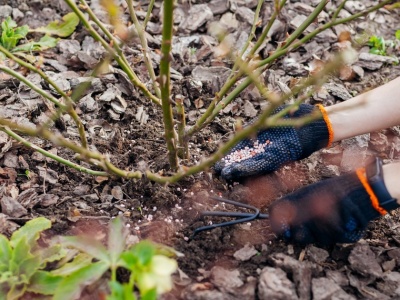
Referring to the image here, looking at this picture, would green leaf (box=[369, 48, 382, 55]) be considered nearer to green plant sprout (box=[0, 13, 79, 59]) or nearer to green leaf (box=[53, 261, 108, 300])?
green plant sprout (box=[0, 13, 79, 59])

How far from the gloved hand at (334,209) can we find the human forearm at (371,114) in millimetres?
301

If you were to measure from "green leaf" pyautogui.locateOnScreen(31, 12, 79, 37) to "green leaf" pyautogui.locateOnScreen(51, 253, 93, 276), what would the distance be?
1302 millimetres

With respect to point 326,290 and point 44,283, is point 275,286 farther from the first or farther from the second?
point 44,283

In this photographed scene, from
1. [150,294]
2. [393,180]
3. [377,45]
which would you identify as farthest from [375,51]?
[150,294]

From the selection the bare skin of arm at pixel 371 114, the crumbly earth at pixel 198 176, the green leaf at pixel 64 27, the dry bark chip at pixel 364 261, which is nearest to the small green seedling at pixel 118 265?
the crumbly earth at pixel 198 176

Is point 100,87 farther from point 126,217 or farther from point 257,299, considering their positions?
point 257,299

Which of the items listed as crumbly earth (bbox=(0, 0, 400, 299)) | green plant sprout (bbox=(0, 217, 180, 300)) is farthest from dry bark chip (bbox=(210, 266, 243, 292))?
green plant sprout (bbox=(0, 217, 180, 300))

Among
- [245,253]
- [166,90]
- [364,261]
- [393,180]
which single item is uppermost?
[166,90]

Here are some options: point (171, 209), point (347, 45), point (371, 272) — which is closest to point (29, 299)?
point (171, 209)

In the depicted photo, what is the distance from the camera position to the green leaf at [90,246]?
1336mm

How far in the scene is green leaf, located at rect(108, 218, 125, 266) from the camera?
1328 mm

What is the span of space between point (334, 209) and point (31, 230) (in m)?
0.90

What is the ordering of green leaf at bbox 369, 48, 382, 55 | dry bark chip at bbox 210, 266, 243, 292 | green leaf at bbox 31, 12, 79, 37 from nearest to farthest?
dry bark chip at bbox 210, 266, 243, 292 < green leaf at bbox 31, 12, 79, 37 < green leaf at bbox 369, 48, 382, 55

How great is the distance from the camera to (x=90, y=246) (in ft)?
4.48
